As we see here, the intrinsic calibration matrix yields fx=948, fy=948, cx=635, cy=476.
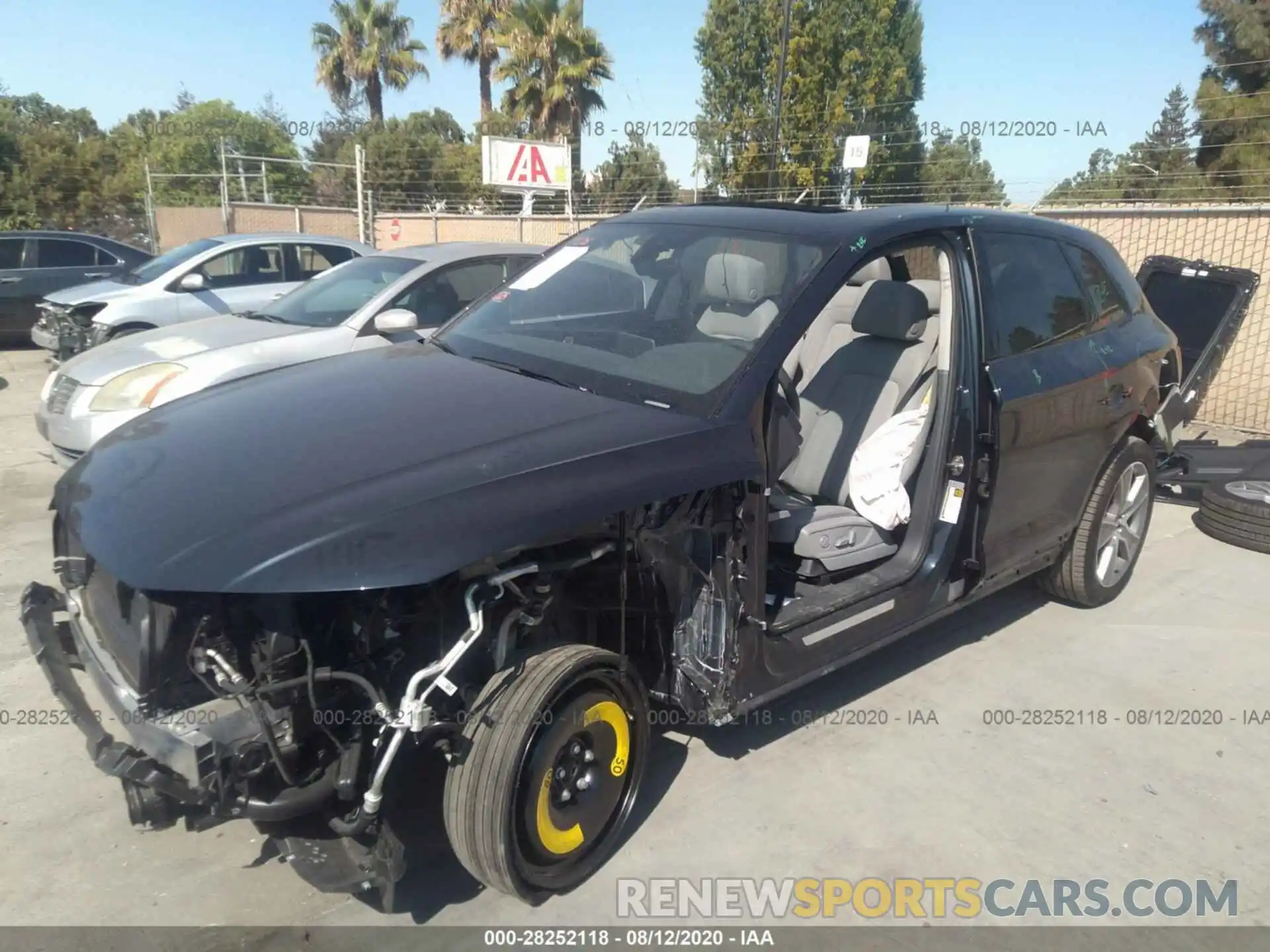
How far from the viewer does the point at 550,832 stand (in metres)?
2.62

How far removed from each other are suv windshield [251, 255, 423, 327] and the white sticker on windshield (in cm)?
293

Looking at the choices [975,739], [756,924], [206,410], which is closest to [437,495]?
[206,410]

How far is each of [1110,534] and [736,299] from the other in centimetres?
268

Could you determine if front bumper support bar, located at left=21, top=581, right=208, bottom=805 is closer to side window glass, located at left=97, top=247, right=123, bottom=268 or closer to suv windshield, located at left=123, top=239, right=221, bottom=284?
suv windshield, located at left=123, top=239, right=221, bottom=284

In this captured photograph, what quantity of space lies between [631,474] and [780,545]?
117cm

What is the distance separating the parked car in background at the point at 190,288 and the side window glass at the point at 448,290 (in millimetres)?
2861

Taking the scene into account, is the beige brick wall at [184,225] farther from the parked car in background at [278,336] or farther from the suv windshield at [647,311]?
the suv windshield at [647,311]

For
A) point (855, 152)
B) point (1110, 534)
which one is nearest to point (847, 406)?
point (1110, 534)

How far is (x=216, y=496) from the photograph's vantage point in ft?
7.77

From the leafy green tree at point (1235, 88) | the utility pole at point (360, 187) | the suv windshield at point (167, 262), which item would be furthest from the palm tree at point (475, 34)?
the suv windshield at point (167, 262)

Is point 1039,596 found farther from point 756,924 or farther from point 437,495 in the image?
point 437,495

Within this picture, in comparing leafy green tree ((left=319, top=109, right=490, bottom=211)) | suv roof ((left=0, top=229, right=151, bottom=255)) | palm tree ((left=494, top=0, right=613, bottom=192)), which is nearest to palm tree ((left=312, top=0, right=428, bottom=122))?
leafy green tree ((left=319, top=109, right=490, bottom=211))

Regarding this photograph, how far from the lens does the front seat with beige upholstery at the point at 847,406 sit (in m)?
3.57

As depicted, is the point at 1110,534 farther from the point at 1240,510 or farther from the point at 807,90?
the point at 807,90
